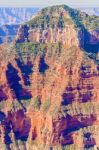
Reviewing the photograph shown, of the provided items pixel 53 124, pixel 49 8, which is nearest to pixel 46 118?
pixel 53 124

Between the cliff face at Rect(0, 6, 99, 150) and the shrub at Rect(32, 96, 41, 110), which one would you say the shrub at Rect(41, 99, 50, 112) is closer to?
the cliff face at Rect(0, 6, 99, 150)

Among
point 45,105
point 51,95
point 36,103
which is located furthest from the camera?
point 36,103

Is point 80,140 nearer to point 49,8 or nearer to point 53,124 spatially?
point 53,124

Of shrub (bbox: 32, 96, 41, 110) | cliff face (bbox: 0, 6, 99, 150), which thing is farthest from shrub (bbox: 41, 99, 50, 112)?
shrub (bbox: 32, 96, 41, 110)

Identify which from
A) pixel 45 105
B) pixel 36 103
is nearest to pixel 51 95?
pixel 45 105

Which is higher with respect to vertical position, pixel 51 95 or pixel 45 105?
pixel 51 95

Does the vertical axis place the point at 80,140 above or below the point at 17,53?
below

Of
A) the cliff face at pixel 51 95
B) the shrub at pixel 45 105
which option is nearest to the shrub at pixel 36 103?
the cliff face at pixel 51 95

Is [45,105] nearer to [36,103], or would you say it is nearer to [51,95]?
[36,103]

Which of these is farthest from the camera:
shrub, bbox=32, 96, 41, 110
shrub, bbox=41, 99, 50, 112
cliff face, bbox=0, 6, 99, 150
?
shrub, bbox=32, 96, 41, 110
